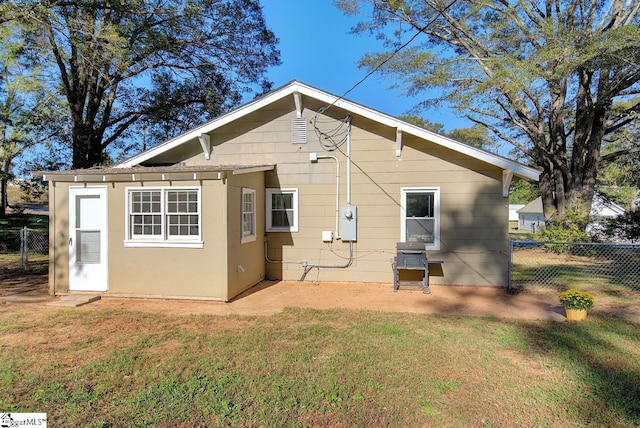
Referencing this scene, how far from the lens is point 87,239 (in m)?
7.23

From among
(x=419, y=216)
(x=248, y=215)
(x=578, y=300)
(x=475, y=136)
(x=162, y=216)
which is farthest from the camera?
(x=475, y=136)

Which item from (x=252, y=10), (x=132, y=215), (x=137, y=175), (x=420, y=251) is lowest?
(x=420, y=251)

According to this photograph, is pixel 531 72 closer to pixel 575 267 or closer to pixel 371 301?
pixel 575 267

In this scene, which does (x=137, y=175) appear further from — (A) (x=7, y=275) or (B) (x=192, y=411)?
(A) (x=7, y=275)

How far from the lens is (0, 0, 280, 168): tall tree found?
12383mm

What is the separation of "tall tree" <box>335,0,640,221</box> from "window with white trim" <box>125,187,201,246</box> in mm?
11653

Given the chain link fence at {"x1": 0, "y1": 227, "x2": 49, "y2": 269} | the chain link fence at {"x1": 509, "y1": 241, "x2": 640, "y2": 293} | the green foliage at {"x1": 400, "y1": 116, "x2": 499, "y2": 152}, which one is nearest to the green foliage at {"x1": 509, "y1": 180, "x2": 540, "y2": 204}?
the green foliage at {"x1": 400, "y1": 116, "x2": 499, "y2": 152}

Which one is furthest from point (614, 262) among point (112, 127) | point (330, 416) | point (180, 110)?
point (112, 127)

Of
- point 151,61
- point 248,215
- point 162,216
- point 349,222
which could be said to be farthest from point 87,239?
point 151,61

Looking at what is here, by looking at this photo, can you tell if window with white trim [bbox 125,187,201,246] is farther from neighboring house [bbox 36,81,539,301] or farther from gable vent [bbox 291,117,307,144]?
gable vent [bbox 291,117,307,144]

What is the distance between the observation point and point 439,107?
59.7 ft

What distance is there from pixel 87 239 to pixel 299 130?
16.7ft

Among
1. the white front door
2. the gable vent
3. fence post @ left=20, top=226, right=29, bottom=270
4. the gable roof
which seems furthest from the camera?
fence post @ left=20, top=226, right=29, bottom=270

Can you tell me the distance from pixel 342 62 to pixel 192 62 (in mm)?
6794
